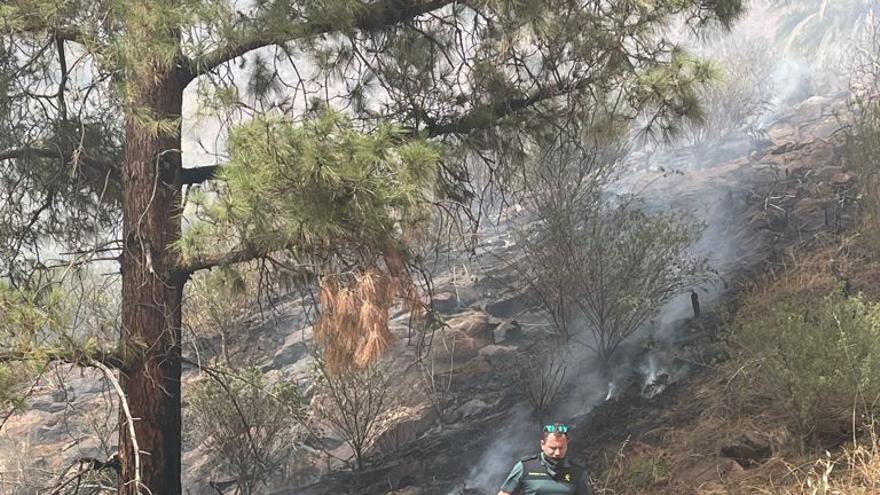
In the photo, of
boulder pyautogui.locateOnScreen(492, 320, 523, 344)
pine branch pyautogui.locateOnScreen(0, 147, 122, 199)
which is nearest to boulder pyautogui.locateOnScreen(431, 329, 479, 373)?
boulder pyautogui.locateOnScreen(492, 320, 523, 344)

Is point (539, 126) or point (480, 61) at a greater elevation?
point (480, 61)

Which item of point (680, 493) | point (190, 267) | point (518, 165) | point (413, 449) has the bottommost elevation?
point (413, 449)

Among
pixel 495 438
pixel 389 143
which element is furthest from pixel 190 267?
pixel 495 438

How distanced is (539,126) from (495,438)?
206 inches

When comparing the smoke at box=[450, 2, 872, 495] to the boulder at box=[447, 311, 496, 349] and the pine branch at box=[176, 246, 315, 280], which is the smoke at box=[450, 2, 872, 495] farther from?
the pine branch at box=[176, 246, 315, 280]

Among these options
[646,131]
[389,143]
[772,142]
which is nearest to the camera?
[389,143]

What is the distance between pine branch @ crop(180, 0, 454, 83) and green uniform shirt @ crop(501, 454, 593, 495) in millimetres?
2549

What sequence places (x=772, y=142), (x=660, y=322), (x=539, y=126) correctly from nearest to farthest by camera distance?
(x=539, y=126) < (x=660, y=322) < (x=772, y=142)

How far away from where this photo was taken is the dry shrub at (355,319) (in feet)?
10.6

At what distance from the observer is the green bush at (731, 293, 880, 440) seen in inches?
181

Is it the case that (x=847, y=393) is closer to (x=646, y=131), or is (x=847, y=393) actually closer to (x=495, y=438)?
(x=646, y=131)

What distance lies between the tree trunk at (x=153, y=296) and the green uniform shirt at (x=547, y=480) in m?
1.97

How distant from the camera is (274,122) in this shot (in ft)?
10.4

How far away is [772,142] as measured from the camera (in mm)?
18953
